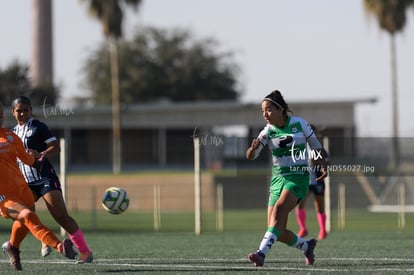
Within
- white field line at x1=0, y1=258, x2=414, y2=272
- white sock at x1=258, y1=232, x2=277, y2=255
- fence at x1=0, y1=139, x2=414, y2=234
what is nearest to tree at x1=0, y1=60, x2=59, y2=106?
fence at x1=0, y1=139, x2=414, y2=234

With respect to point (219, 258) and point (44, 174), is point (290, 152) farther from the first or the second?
point (44, 174)

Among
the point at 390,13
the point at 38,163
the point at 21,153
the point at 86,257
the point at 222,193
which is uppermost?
the point at 390,13

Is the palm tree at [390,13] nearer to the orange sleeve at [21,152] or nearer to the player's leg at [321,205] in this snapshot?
the player's leg at [321,205]

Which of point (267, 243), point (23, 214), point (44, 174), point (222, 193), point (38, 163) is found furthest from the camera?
point (222, 193)

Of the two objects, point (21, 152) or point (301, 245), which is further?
point (301, 245)

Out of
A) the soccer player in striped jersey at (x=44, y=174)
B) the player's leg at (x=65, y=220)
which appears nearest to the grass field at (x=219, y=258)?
the player's leg at (x=65, y=220)

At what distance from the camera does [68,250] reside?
11055 millimetres

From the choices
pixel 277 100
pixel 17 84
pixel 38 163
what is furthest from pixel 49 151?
pixel 17 84

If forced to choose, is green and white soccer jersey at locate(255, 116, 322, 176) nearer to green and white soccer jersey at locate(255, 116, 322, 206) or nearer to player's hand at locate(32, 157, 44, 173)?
green and white soccer jersey at locate(255, 116, 322, 206)

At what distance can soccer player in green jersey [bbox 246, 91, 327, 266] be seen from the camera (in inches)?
450

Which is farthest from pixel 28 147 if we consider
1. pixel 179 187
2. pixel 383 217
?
pixel 179 187

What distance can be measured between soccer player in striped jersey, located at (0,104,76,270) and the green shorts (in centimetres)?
239

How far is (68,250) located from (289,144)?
2746 millimetres

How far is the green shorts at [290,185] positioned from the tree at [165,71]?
229 ft
